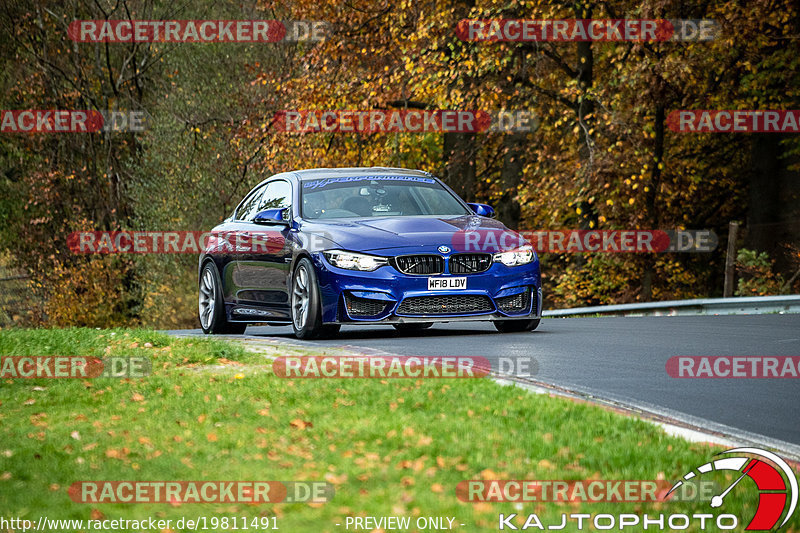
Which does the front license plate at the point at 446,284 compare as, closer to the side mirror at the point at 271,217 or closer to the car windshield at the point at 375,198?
the car windshield at the point at 375,198

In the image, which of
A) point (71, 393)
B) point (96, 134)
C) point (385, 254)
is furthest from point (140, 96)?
point (71, 393)

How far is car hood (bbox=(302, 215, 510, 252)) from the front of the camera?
1314cm

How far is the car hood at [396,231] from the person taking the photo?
13.1 meters

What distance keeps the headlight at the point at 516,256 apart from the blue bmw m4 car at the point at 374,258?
1 cm

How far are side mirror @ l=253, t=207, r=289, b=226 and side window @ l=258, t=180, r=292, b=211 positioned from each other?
0.45 m

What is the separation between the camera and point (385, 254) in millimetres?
13023

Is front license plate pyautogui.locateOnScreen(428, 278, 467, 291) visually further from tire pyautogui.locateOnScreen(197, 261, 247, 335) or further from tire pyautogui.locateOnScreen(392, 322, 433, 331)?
tire pyautogui.locateOnScreen(197, 261, 247, 335)

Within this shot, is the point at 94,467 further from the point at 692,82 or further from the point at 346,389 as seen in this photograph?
the point at 692,82
